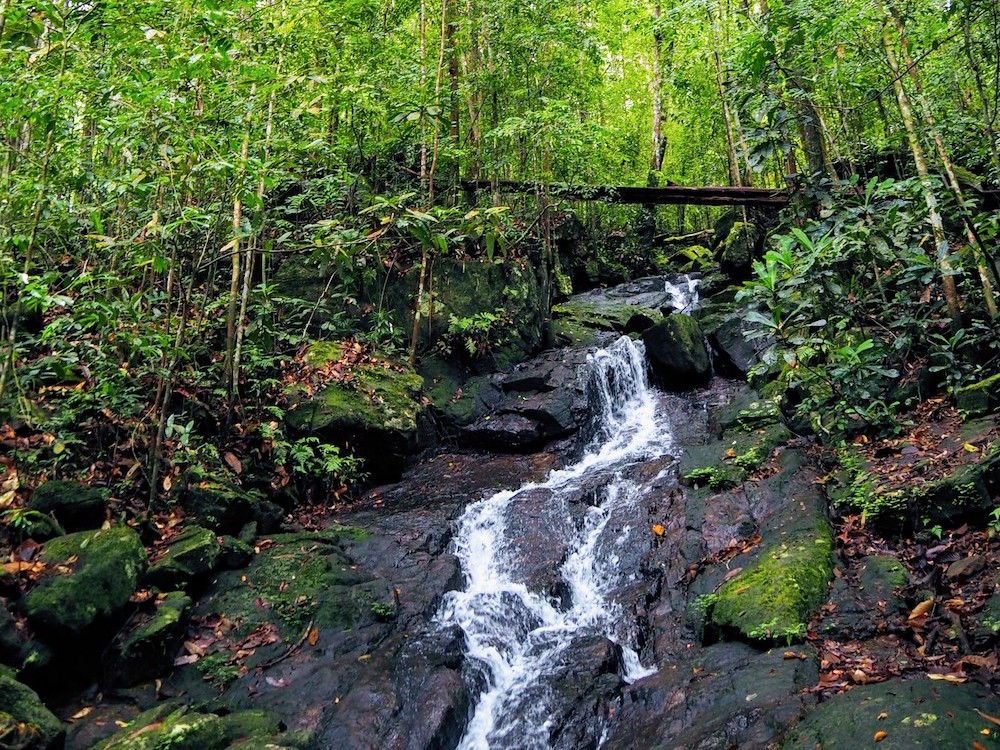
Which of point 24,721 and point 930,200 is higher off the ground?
point 930,200

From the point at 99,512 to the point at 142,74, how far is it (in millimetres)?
4089

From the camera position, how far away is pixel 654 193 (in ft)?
49.9

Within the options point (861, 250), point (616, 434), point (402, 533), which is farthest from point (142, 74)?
point (616, 434)

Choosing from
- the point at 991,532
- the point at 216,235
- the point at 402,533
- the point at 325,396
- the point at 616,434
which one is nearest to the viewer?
the point at 991,532

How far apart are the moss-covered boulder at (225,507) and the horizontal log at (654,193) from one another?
886cm

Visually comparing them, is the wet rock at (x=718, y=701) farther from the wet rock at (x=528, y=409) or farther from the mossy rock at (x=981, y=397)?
the wet rock at (x=528, y=409)

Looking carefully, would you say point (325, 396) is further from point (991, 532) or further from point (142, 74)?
point (991, 532)

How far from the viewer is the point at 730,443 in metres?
8.80

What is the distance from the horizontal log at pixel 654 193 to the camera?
13164 millimetres

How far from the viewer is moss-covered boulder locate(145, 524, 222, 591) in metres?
5.82

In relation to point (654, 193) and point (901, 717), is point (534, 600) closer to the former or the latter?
point (901, 717)

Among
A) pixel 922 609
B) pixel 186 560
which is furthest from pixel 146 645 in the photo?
pixel 922 609

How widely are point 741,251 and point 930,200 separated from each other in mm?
10353

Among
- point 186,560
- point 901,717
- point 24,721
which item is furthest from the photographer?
point 186,560
